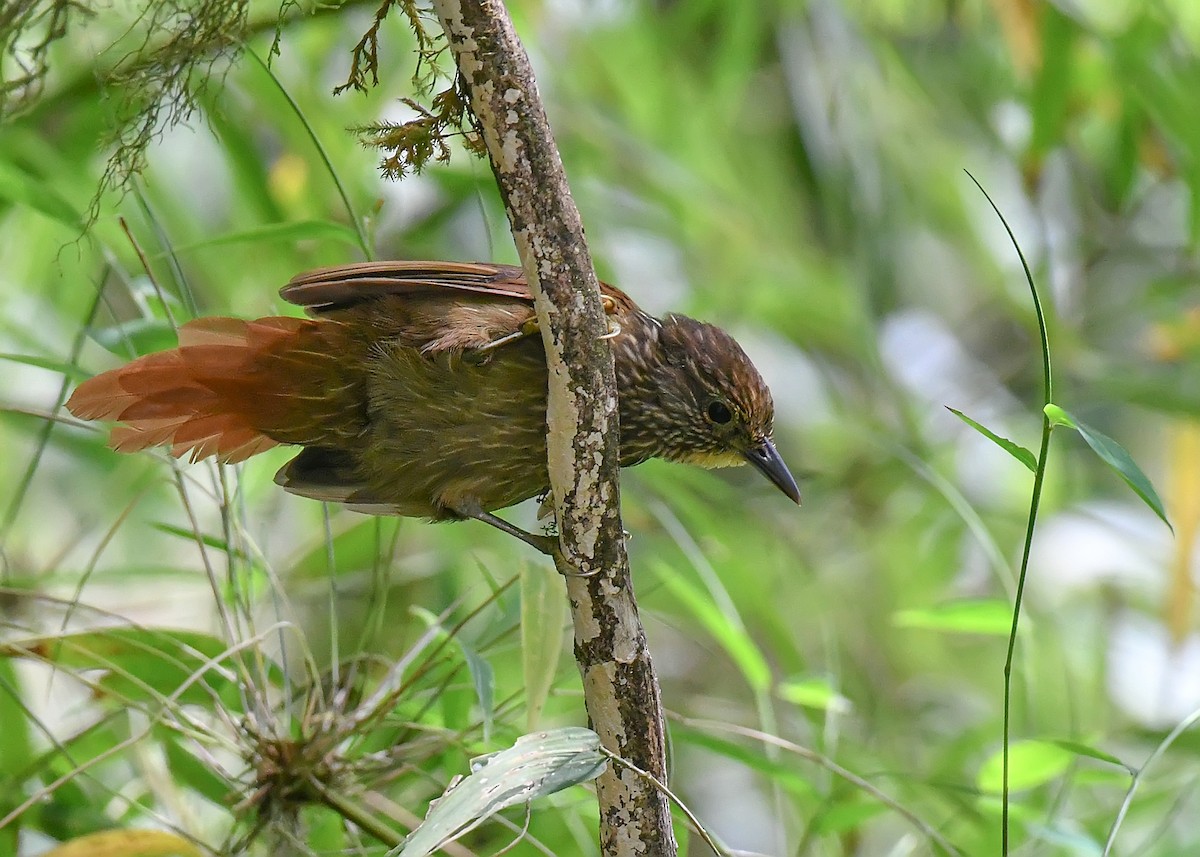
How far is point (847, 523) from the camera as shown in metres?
4.74

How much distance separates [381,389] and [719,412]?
1.95 ft

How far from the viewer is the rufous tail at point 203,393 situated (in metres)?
2.07

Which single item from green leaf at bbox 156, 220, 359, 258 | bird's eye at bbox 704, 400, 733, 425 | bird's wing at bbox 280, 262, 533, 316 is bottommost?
bird's eye at bbox 704, 400, 733, 425

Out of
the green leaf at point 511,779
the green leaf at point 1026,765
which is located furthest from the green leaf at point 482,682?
the green leaf at point 1026,765

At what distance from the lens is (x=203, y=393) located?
2.13 m

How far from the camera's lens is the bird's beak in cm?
237

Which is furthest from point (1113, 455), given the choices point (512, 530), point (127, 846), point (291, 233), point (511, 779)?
point (127, 846)

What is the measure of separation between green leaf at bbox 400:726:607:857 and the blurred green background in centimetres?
46

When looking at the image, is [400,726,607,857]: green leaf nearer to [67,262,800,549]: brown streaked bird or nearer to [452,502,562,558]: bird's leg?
[452,502,562,558]: bird's leg

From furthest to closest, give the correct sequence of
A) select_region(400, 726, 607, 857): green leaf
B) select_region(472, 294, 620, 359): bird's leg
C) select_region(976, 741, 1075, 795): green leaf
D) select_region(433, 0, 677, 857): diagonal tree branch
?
select_region(976, 741, 1075, 795): green leaf
select_region(472, 294, 620, 359): bird's leg
select_region(433, 0, 677, 857): diagonal tree branch
select_region(400, 726, 607, 857): green leaf

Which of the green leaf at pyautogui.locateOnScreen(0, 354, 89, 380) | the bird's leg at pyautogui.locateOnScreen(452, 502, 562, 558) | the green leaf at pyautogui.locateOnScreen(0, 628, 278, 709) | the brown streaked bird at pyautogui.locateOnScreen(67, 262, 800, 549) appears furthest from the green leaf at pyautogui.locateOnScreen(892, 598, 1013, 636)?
the green leaf at pyautogui.locateOnScreen(0, 354, 89, 380)

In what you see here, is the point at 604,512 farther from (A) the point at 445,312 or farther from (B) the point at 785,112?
(B) the point at 785,112

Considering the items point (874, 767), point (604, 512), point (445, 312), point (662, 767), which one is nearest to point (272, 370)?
point (445, 312)

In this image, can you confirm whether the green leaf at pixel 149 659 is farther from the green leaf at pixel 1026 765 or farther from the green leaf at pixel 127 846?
the green leaf at pixel 1026 765
